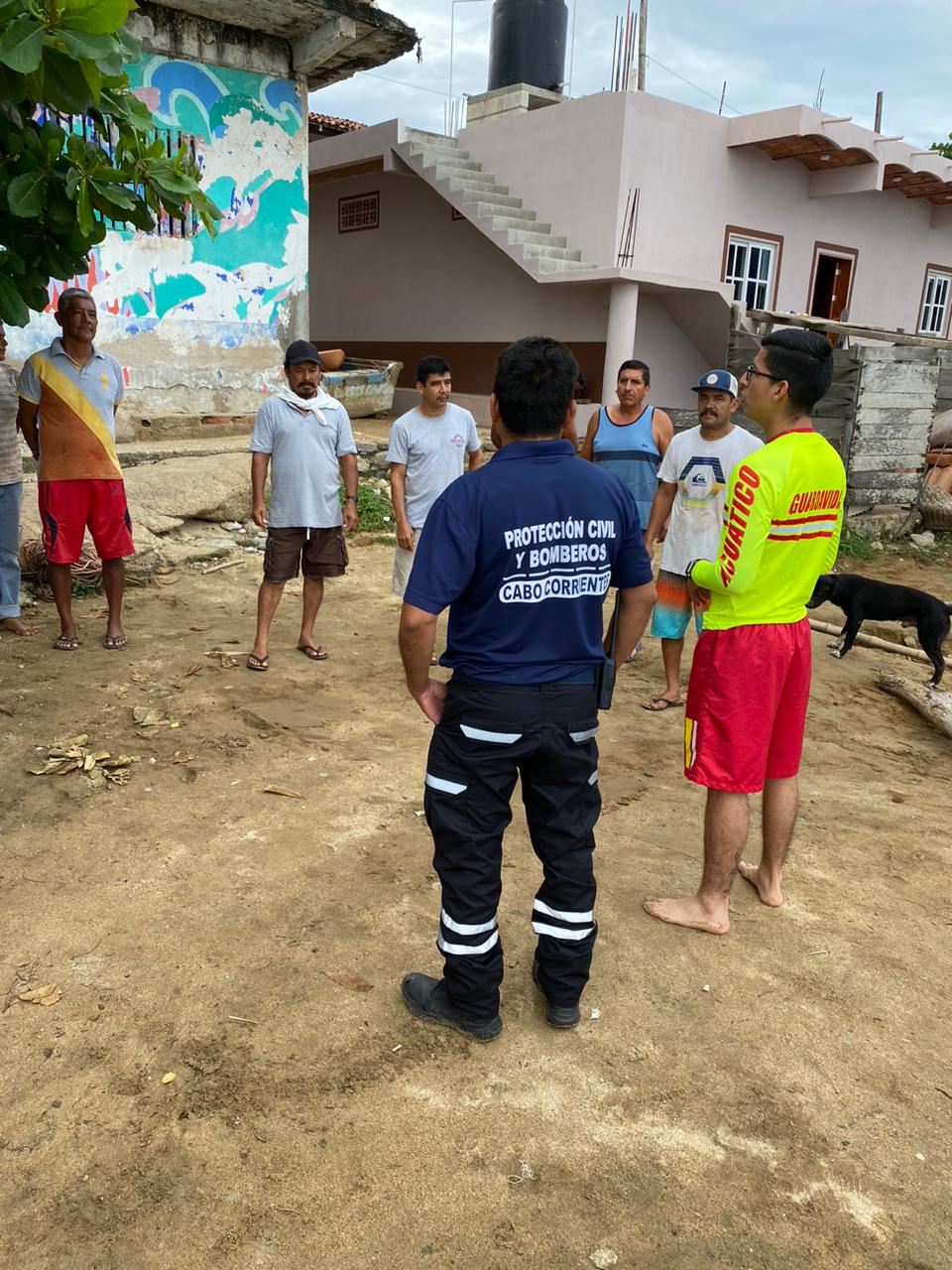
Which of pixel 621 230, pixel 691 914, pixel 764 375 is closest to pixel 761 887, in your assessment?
pixel 691 914

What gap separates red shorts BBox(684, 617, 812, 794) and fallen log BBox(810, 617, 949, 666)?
4732mm

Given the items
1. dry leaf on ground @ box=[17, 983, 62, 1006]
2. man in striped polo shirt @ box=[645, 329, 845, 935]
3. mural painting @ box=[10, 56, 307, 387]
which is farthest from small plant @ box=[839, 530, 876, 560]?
dry leaf on ground @ box=[17, 983, 62, 1006]

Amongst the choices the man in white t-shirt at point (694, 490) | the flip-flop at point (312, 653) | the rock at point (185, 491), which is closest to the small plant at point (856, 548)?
the man in white t-shirt at point (694, 490)

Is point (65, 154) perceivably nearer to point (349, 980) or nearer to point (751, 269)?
point (349, 980)

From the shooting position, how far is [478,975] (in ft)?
8.43

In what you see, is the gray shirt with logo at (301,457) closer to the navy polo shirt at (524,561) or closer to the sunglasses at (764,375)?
the sunglasses at (764,375)

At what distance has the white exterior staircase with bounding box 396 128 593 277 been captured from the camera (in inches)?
495

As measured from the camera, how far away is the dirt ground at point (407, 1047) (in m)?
2.07

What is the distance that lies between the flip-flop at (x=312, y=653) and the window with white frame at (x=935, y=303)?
15.5m

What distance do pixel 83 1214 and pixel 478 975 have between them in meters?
1.08

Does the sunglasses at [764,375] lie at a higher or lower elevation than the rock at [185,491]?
higher

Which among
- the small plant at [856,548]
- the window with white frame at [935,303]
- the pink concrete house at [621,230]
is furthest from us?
the window with white frame at [935,303]

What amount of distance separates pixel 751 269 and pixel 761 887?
13.1 metres

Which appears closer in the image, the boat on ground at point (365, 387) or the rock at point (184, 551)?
the rock at point (184, 551)
